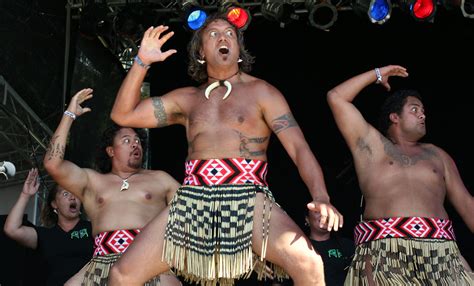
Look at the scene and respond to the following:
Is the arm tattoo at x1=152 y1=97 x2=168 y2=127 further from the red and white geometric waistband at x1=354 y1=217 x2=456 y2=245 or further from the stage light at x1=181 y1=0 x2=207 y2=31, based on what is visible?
the stage light at x1=181 y1=0 x2=207 y2=31

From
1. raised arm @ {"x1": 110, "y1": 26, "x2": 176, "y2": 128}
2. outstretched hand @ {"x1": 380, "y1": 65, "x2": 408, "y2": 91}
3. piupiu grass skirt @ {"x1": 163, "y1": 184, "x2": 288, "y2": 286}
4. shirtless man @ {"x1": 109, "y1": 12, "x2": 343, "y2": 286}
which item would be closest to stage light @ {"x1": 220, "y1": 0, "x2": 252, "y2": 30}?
outstretched hand @ {"x1": 380, "y1": 65, "x2": 408, "y2": 91}

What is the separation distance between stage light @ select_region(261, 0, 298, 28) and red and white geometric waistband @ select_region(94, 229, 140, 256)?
2.96 m

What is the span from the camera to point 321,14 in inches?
291

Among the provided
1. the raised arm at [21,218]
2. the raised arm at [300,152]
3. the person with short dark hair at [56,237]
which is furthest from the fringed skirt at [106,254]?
the raised arm at [300,152]

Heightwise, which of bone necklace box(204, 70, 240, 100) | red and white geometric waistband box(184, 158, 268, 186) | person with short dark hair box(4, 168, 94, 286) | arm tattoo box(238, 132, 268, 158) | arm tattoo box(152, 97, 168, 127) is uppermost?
bone necklace box(204, 70, 240, 100)

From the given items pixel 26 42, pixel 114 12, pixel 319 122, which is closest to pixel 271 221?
pixel 26 42

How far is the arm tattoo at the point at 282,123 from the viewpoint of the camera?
388cm

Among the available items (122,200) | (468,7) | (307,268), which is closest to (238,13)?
(468,7)

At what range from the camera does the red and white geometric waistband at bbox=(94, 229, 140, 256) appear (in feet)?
16.8

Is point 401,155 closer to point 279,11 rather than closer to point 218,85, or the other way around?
point 218,85

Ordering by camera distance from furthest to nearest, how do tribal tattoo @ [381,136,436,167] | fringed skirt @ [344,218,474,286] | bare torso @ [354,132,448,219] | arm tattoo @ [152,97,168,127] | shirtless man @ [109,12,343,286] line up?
tribal tattoo @ [381,136,436,167] < bare torso @ [354,132,448,219] < fringed skirt @ [344,218,474,286] < arm tattoo @ [152,97,168,127] < shirtless man @ [109,12,343,286]

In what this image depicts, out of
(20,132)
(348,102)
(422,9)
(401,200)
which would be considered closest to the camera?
(401,200)

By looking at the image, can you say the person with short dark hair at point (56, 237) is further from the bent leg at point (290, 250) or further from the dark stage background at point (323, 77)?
the bent leg at point (290, 250)

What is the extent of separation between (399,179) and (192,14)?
3.05 meters
